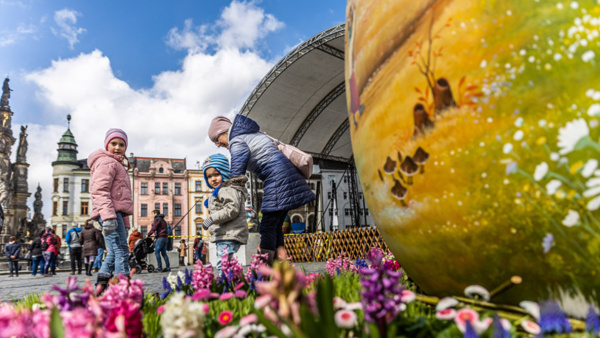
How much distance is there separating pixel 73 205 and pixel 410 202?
178 ft

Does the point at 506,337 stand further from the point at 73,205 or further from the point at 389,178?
the point at 73,205

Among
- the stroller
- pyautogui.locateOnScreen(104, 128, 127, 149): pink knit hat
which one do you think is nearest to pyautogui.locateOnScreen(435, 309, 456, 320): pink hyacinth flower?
pyautogui.locateOnScreen(104, 128, 127, 149): pink knit hat

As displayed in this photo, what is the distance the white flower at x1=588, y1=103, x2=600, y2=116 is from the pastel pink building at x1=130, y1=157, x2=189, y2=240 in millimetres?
48940

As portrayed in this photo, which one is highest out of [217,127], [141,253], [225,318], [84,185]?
[84,185]

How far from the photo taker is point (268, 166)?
12.4ft

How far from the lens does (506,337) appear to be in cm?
90

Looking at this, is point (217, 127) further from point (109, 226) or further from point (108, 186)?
point (109, 226)

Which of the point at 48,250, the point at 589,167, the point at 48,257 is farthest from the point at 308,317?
the point at 48,257

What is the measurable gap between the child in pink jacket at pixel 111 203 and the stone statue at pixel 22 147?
158 ft

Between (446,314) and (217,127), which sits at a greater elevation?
(217,127)

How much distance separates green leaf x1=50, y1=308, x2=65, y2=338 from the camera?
114 cm

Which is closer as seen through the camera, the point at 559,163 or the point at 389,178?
the point at 559,163

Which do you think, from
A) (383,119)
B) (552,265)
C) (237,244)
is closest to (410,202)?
(383,119)

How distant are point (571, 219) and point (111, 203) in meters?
3.89
